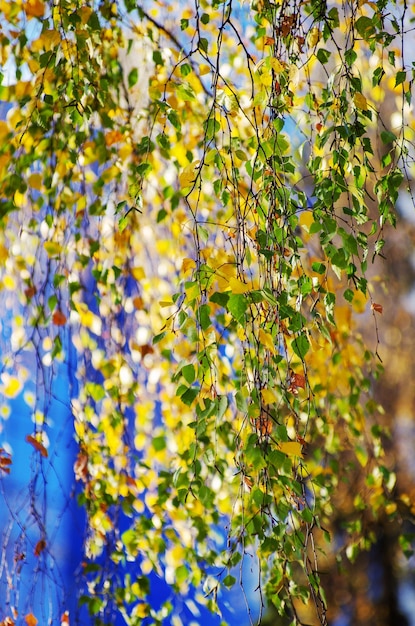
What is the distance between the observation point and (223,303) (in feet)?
3.22

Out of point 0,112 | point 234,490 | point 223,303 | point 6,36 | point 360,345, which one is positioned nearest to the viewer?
point 223,303

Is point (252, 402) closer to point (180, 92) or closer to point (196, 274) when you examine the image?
point (196, 274)

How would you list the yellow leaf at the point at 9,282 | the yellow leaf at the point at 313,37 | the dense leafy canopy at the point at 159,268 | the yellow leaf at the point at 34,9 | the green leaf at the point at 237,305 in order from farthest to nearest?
the yellow leaf at the point at 9,282, the yellow leaf at the point at 34,9, the dense leafy canopy at the point at 159,268, the yellow leaf at the point at 313,37, the green leaf at the point at 237,305

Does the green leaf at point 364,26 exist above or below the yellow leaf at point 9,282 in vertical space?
below

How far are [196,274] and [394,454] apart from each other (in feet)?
5.01

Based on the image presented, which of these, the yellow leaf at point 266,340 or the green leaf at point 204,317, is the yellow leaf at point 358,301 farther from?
the green leaf at point 204,317

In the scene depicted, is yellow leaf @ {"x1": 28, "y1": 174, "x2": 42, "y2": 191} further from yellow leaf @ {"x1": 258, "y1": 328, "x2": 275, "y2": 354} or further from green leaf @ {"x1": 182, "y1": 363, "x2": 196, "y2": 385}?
green leaf @ {"x1": 182, "y1": 363, "x2": 196, "y2": 385}

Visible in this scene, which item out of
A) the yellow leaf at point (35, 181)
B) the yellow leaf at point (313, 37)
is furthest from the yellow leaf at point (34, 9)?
the yellow leaf at point (313, 37)

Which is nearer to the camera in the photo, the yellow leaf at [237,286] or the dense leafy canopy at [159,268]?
the yellow leaf at [237,286]

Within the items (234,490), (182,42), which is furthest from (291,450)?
(182,42)

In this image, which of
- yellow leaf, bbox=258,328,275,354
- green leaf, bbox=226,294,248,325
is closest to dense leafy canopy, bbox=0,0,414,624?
yellow leaf, bbox=258,328,275,354

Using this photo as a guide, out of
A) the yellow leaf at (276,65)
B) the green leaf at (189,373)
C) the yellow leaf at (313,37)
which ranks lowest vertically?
the green leaf at (189,373)

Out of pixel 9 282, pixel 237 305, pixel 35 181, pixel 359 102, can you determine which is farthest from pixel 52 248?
pixel 237 305

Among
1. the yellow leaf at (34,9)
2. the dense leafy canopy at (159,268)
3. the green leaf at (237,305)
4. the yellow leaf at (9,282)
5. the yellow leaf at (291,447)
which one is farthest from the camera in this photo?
the yellow leaf at (9,282)
